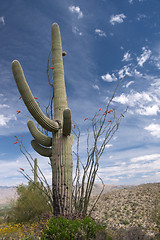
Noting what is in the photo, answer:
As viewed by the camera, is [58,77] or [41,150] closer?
[41,150]

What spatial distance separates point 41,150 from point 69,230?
2547 millimetres

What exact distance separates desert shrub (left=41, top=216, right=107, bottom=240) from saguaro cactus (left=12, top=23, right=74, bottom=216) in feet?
3.13

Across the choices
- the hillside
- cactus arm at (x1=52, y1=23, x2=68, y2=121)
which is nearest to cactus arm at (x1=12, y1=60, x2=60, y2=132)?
cactus arm at (x1=52, y1=23, x2=68, y2=121)

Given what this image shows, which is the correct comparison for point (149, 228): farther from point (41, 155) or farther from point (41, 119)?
point (41, 119)

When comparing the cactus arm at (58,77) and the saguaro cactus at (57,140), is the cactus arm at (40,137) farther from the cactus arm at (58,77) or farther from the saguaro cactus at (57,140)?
the cactus arm at (58,77)

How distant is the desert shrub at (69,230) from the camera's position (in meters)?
3.17

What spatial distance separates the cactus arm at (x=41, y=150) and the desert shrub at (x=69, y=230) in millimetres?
2052

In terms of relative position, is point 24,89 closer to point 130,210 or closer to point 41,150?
point 41,150

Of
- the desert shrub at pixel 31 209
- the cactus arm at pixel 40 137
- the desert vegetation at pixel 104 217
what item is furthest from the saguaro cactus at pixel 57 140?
the desert shrub at pixel 31 209

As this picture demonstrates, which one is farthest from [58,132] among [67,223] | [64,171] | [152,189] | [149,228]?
[152,189]

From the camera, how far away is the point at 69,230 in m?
3.19

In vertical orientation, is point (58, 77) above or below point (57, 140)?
above

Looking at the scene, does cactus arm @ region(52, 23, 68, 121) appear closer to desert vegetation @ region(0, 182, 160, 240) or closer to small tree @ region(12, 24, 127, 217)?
small tree @ region(12, 24, 127, 217)

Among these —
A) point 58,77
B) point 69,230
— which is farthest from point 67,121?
point 69,230
